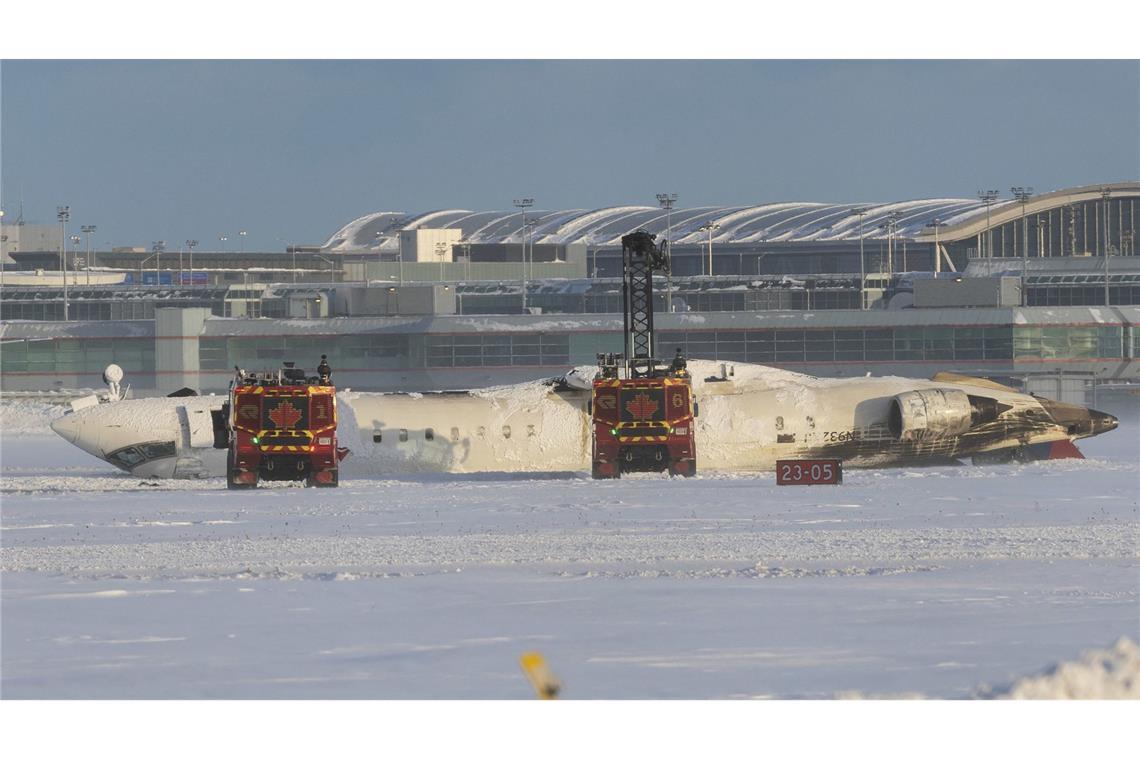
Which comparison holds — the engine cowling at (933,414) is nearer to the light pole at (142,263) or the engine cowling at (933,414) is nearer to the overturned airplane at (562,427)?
the overturned airplane at (562,427)

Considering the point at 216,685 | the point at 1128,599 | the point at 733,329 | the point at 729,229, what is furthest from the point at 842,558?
the point at 729,229

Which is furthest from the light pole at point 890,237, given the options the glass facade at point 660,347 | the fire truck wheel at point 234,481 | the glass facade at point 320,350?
the fire truck wheel at point 234,481

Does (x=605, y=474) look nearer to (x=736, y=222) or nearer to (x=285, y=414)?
(x=285, y=414)

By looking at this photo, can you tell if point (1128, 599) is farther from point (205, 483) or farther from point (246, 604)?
point (205, 483)

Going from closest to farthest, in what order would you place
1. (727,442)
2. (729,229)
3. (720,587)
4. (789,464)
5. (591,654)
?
(591,654), (720,587), (789,464), (727,442), (729,229)

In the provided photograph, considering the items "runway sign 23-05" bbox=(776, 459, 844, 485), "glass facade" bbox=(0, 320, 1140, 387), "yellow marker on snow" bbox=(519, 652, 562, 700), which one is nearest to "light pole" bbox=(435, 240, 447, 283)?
"glass facade" bbox=(0, 320, 1140, 387)

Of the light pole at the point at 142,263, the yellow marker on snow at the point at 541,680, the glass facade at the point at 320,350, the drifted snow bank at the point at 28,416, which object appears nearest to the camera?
the yellow marker on snow at the point at 541,680

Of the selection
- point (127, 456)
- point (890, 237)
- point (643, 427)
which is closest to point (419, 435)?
point (643, 427)
